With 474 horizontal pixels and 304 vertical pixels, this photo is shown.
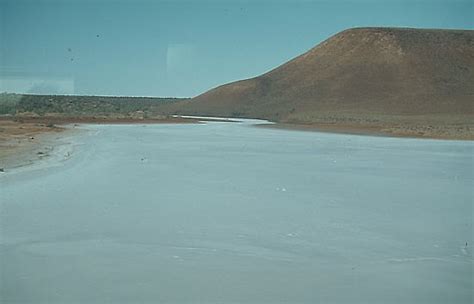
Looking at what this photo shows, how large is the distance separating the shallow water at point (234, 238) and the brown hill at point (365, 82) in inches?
2172

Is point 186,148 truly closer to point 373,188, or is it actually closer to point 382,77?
point 373,188

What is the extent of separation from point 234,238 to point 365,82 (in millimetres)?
84032

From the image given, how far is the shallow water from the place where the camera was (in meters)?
5.75

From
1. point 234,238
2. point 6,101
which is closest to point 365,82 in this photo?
point 6,101

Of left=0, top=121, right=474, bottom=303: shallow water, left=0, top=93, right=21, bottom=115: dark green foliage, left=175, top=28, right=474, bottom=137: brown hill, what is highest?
left=175, top=28, right=474, bottom=137: brown hill

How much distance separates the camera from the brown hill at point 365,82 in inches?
3046

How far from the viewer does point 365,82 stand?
293 feet

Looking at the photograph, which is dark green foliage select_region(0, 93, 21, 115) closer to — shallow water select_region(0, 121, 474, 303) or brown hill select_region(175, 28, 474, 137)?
shallow water select_region(0, 121, 474, 303)

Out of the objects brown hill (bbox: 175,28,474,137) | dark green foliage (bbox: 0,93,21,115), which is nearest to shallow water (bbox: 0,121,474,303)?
dark green foliage (bbox: 0,93,21,115)

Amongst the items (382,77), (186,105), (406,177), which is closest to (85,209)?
(406,177)

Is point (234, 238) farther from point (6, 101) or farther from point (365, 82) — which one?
point (365, 82)

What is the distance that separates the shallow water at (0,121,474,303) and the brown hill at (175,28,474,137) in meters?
55.2

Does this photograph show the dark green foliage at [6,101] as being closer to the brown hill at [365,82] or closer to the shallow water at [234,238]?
the shallow water at [234,238]

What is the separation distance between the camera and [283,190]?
465 inches
